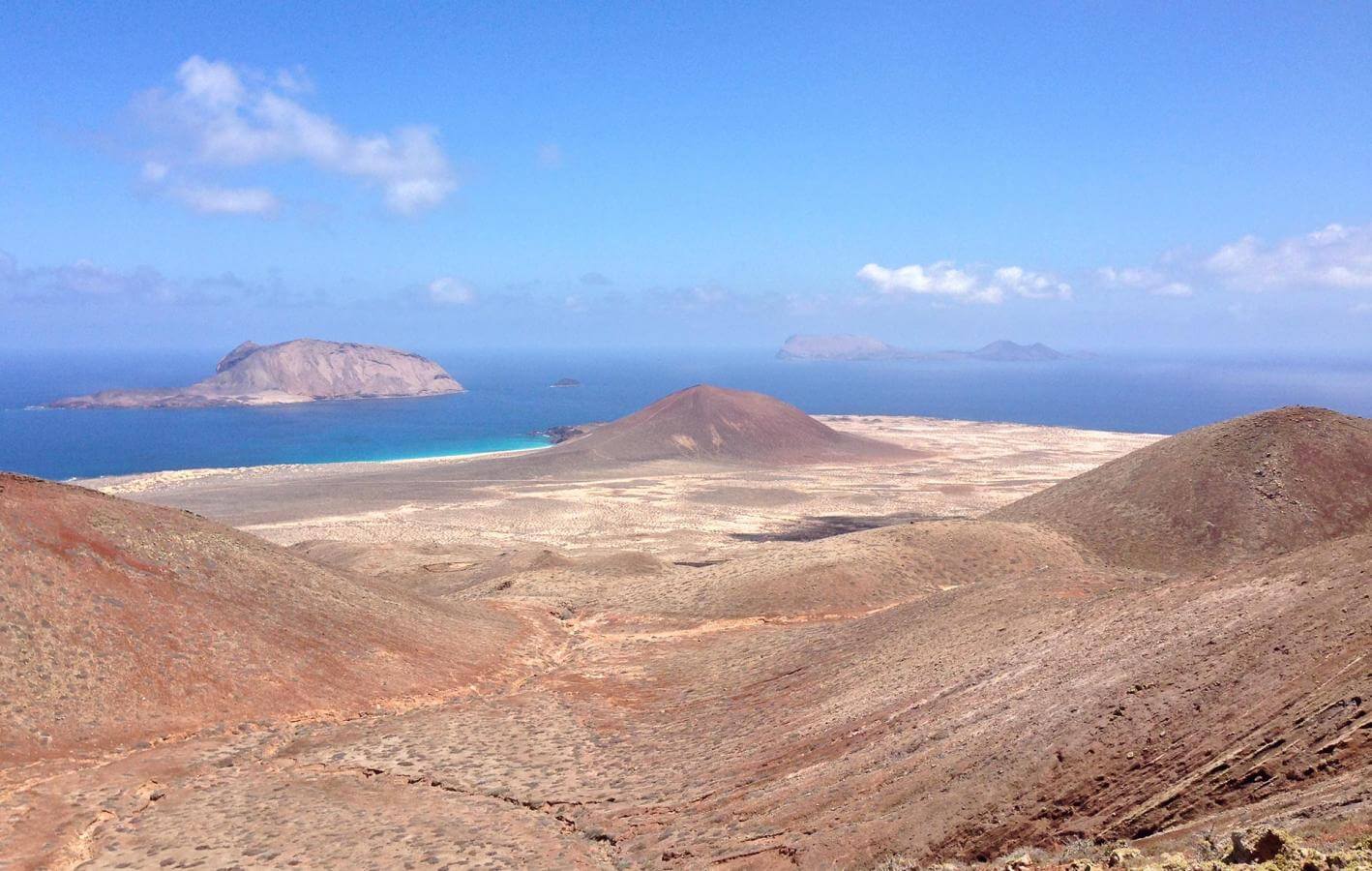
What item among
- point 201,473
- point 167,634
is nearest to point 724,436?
point 201,473

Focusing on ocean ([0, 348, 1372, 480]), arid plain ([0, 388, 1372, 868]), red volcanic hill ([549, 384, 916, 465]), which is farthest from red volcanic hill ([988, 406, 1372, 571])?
ocean ([0, 348, 1372, 480])

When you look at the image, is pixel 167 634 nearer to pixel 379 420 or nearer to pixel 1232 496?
pixel 1232 496

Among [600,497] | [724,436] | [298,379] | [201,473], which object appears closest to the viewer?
[600,497]

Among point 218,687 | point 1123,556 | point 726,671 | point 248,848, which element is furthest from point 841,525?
point 248,848

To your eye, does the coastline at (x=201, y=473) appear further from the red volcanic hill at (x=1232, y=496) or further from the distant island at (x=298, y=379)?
the distant island at (x=298, y=379)

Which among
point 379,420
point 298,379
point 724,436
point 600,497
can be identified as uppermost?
point 298,379

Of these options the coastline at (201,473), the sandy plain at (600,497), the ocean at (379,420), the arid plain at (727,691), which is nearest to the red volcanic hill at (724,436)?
the sandy plain at (600,497)
